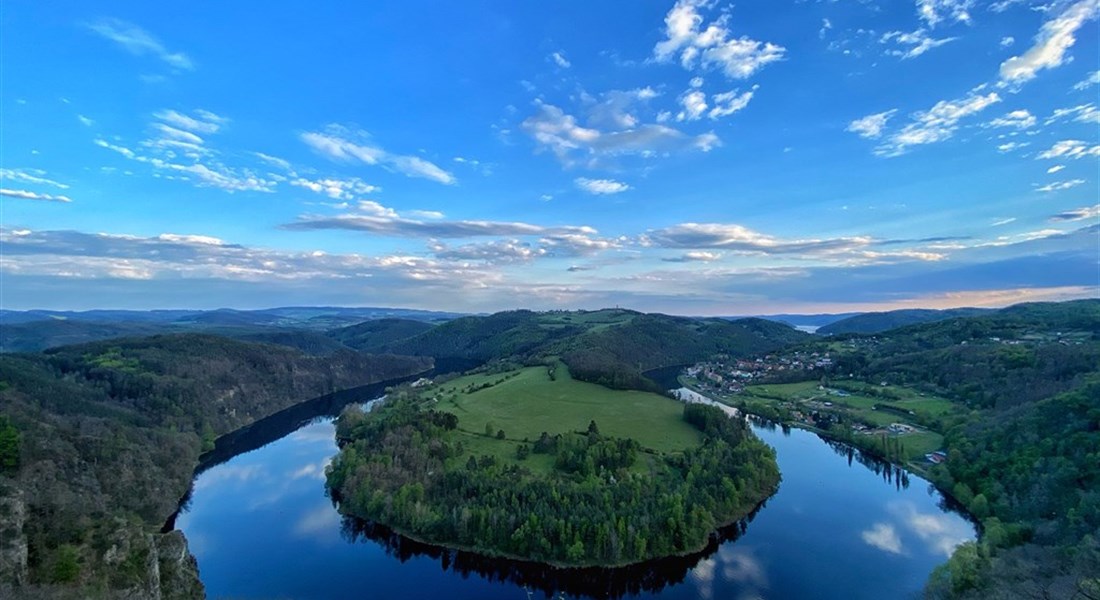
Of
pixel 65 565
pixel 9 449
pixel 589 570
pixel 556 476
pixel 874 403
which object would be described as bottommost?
pixel 589 570

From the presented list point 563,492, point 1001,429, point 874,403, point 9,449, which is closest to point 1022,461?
point 1001,429

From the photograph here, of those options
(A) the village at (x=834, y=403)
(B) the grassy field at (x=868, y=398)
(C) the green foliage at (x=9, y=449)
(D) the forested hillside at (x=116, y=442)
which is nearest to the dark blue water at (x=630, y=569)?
(D) the forested hillside at (x=116, y=442)

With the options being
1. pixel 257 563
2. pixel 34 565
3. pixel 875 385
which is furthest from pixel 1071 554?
pixel 875 385

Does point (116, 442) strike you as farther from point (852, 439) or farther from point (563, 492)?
point (852, 439)

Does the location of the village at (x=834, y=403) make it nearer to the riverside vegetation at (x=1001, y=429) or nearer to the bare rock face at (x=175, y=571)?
the riverside vegetation at (x=1001, y=429)

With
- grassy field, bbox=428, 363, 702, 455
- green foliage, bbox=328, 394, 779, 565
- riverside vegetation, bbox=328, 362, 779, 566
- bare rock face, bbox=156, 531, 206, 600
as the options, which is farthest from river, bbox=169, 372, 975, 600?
grassy field, bbox=428, 363, 702, 455
